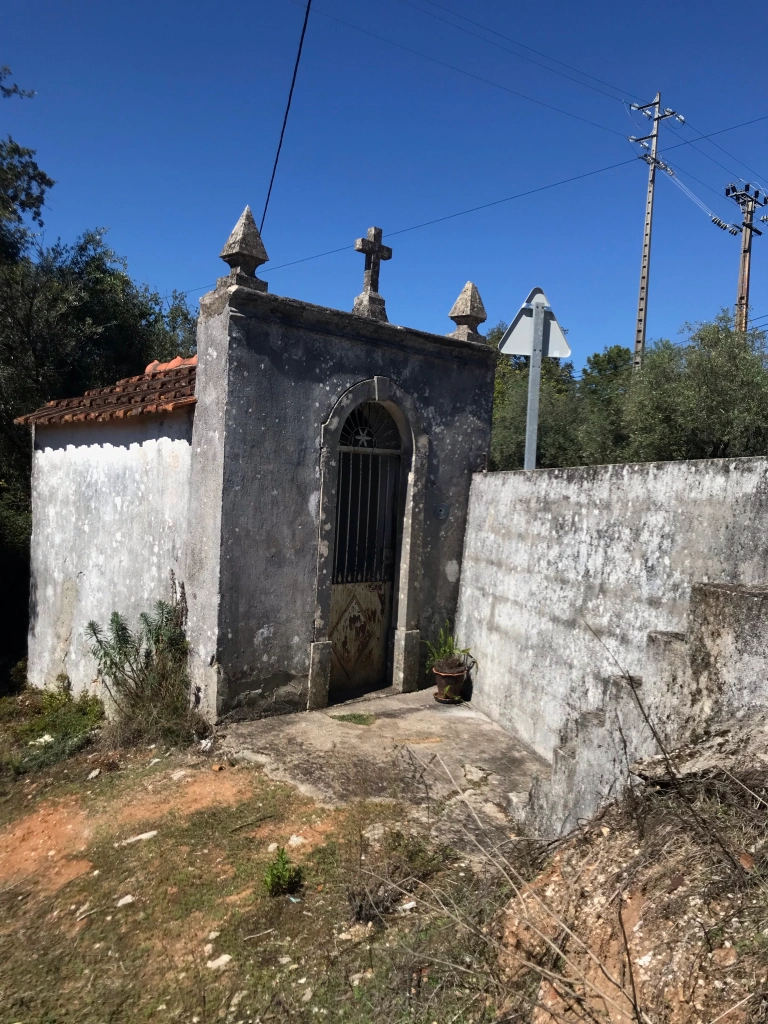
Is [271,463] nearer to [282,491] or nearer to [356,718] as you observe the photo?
[282,491]

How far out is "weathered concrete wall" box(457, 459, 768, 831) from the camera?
3957 mm

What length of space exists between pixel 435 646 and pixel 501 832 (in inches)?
140

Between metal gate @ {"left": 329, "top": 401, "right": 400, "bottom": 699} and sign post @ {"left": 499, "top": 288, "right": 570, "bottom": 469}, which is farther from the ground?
sign post @ {"left": 499, "top": 288, "right": 570, "bottom": 469}

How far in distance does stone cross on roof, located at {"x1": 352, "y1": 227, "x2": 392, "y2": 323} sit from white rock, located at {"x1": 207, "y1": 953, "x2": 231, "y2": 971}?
20.7 feet

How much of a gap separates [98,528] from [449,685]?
15.7 ft

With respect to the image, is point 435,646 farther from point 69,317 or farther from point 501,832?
point 69,317

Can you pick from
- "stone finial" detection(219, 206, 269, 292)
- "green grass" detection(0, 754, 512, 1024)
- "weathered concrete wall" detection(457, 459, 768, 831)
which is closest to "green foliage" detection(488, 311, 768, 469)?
"weathered concrete wall" detection(457, 459, 768, 831)

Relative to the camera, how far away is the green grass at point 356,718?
7307 mm

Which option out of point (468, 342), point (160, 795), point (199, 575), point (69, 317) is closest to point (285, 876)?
point (160, 795)

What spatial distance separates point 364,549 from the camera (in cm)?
834

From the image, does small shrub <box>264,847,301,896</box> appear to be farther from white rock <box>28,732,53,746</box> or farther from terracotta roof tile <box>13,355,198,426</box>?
terracotta roof tile <box>13,355,198,426</box>

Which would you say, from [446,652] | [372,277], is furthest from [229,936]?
[372,277]

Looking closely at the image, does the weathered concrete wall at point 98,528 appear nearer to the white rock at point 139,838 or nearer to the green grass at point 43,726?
the green grass at point 43,726

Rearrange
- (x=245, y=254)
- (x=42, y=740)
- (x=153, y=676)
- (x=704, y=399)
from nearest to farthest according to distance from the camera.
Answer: (x=245, y=254) → (x=153, y=676) → (x=42, y=740) → (x=704, y=399)
